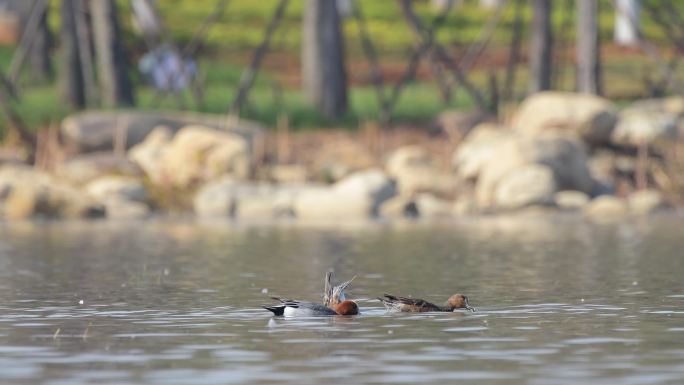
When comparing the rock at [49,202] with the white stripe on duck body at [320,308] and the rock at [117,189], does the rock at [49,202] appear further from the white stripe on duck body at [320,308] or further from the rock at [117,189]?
the white stripe on duck body at [320,308]

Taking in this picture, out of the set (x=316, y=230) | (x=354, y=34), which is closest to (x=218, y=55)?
(x=354, y=34)

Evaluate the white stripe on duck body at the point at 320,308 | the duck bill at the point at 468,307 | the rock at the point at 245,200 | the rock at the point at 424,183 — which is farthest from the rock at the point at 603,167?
the white stripe on duck body at the point at 320,308

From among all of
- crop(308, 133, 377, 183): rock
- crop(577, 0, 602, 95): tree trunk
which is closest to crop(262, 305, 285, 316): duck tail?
crop(308, 133, 377, 183): rock

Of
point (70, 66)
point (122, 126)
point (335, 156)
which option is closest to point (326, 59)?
point (335, 156)

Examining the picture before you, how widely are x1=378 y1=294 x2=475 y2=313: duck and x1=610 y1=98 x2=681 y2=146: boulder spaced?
25.2m

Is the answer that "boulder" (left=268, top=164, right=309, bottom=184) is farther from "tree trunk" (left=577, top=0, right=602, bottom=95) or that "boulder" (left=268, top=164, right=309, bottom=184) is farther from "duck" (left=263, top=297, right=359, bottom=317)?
"duck" (left=263, top=297, right=359, bottom=317)

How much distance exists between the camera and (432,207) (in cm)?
4150

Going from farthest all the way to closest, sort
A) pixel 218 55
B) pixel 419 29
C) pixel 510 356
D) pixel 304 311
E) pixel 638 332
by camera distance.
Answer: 1. pixel 218 55
2. pixel 419 29
3. pixel 304 311
4. pixel 638 332
5. pixel 510 356

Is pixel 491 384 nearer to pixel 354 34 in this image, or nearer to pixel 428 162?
pixel 428 162

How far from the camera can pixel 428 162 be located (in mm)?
44094

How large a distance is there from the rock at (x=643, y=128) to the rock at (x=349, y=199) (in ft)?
21.2

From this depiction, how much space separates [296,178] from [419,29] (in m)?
7.79

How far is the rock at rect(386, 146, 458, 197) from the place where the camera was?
1695 inches

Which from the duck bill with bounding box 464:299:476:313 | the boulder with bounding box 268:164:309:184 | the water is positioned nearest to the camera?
the water
